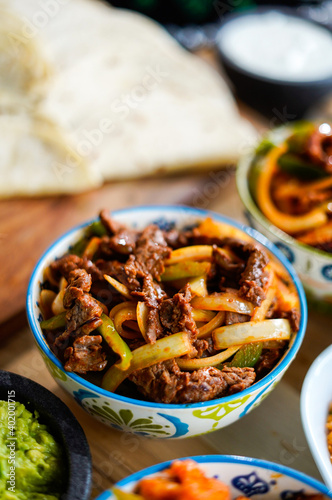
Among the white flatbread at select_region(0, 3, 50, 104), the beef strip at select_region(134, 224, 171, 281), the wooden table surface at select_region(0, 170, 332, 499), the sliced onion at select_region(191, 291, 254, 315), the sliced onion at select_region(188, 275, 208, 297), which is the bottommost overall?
the wooden table surface at select_region(0, 170, 332, 499)

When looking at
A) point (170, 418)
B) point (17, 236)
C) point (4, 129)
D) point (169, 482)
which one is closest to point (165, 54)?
point (4, 129)

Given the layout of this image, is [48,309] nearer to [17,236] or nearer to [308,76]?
[17,236]

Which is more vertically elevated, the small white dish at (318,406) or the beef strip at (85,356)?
the beef strip at (85,356)

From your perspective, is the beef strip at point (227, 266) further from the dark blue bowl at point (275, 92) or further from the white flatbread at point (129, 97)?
the dark blue bowl at point (275, 92)

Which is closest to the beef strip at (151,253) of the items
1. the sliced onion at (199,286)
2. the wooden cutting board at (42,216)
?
the sliced onion at (199,286)

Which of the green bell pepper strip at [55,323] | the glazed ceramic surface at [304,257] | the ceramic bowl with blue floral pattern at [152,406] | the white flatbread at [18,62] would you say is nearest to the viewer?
the ceramic bowl with blue floral pattern at [152,406]

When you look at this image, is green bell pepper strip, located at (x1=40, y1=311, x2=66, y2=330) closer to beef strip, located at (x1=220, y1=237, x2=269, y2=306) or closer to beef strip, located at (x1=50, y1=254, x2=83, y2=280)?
beef strip, located at (x1=50, y1=254, x2=83, y2=280)

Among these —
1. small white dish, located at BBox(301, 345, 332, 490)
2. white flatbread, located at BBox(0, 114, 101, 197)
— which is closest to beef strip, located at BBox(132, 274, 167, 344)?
small white dish, located at BBox(301, 345, 332, 490)
